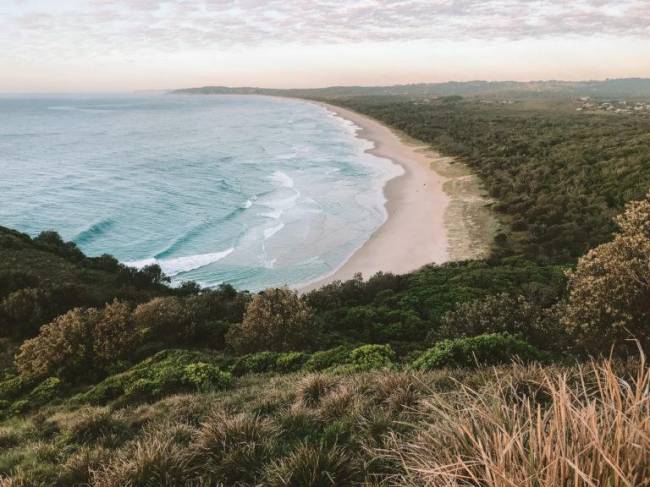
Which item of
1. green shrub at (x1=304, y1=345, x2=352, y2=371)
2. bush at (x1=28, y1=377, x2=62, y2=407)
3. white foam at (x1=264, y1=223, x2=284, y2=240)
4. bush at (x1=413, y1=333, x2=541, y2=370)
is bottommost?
white foam at (x1=264, y1=223, x2=284, y2=240)

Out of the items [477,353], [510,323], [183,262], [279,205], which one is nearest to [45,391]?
[477,353]

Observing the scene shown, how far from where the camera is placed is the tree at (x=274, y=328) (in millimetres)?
15078

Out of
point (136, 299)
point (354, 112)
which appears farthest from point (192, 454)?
point (354, 112)

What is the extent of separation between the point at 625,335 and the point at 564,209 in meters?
29.7

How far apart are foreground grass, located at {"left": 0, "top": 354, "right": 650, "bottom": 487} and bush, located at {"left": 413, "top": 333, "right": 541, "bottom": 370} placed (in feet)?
4.36

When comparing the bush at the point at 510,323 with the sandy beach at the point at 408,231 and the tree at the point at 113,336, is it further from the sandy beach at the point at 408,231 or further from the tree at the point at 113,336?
the sandy beach at the point at 408,231

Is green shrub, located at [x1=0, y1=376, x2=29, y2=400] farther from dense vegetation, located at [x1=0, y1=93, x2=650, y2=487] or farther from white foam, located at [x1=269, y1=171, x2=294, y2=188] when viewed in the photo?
white foam, located at [x1=269, y1=171, x2=294, y2=188]

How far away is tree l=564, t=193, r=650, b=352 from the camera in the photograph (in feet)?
32.5

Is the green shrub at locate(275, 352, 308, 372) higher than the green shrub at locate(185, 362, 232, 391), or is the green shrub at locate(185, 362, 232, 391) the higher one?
the green shrub at locate(185, 362, 232, 391)

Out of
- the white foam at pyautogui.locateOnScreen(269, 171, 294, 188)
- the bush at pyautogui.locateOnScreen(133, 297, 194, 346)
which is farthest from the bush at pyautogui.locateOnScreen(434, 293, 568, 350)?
the white foam at pyautogui.locateOnScreen(269, 171, 294, 188)

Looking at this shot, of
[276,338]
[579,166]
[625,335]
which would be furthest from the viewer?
[579,166]

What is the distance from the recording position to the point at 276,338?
1516 centimetres

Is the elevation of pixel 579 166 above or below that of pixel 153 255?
above

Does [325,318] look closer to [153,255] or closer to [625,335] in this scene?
[625,335]
